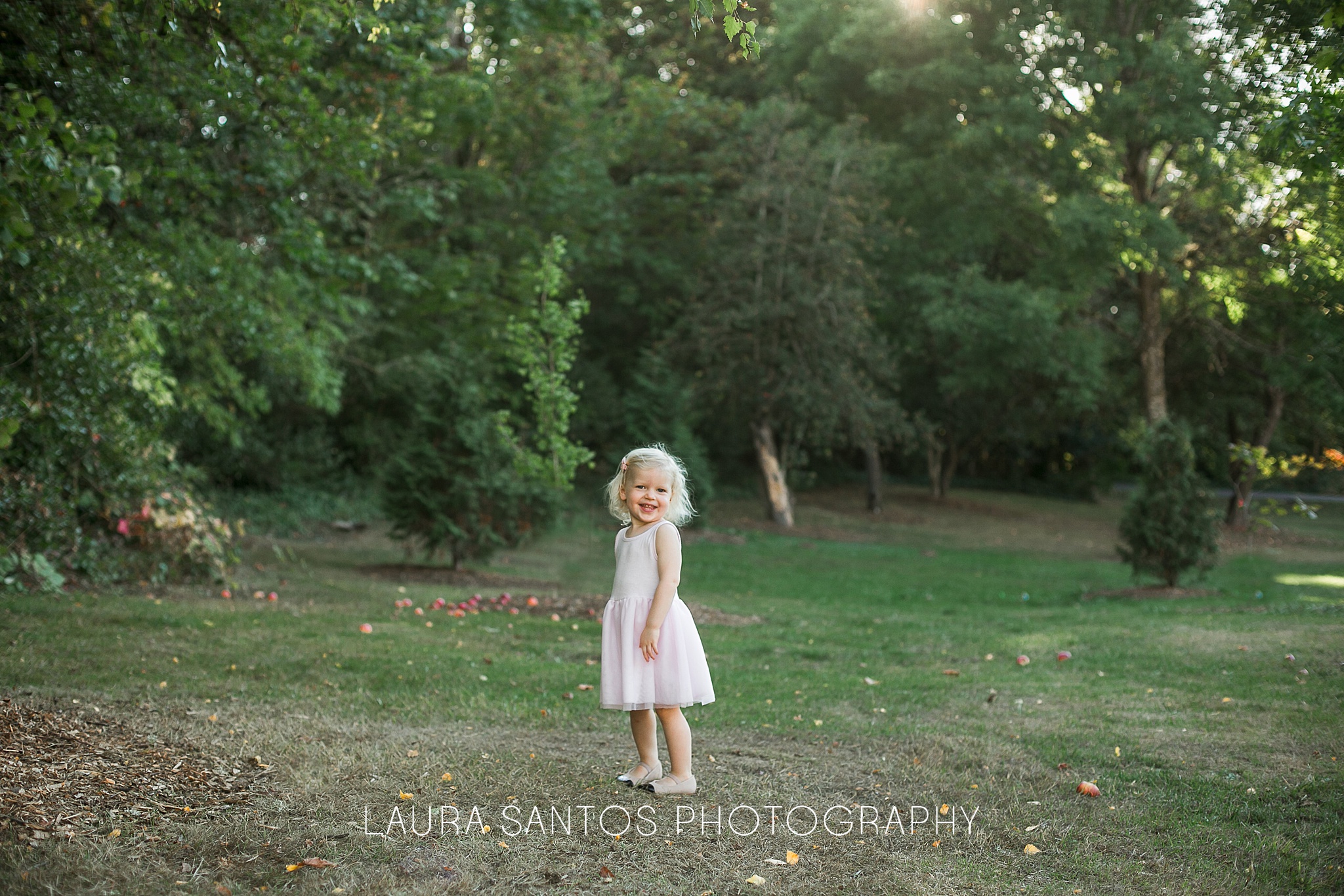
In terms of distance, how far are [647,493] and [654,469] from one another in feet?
0.33

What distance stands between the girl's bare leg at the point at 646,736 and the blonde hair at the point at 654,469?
2.58 ft

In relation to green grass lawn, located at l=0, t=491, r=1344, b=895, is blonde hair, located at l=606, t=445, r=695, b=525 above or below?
above

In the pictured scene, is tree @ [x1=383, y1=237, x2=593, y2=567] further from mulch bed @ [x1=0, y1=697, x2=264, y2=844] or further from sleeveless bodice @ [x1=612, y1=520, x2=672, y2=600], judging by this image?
sleeveless bodice @ [x1=612, y1=520, x2=672, y2=600]

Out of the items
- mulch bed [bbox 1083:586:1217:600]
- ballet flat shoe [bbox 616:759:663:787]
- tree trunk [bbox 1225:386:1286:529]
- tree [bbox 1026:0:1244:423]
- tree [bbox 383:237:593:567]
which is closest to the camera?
ballet flat shoe [bbox 616:759:663:787]

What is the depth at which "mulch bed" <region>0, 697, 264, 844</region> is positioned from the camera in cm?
335

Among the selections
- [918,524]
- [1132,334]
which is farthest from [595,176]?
[1132,334]

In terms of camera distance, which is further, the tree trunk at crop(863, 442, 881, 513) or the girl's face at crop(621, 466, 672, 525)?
the tree trunk at crop(863, 442, 881, 513)

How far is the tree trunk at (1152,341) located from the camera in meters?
20.3

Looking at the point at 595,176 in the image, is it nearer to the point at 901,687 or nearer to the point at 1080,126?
the point at 1080,126

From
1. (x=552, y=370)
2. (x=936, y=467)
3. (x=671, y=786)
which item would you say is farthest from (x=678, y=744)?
(x=936, y=467)

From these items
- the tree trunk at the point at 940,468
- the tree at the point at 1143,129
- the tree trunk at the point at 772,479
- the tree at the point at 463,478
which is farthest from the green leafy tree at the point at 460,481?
the tree trunk at the point at 940,468

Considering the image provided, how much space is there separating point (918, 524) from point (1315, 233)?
16.1 m

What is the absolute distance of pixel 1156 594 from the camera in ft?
38.2

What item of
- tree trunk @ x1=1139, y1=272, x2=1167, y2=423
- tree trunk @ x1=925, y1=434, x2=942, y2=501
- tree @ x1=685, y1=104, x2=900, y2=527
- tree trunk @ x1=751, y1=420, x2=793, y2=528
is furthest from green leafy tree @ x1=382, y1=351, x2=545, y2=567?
tree trunk @ x1=925, y1=434, x2=942, y2=501
